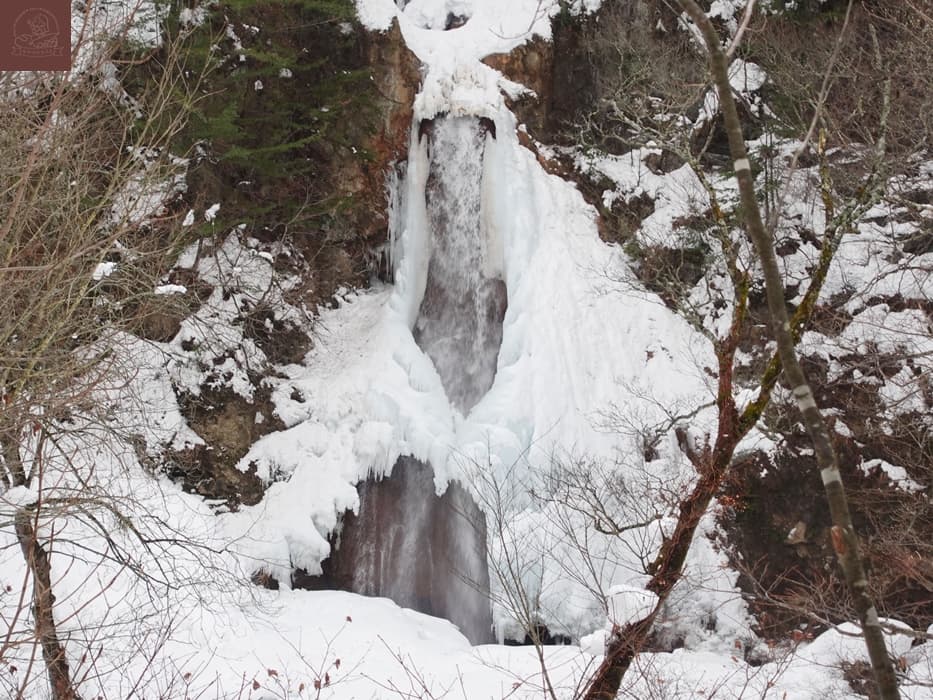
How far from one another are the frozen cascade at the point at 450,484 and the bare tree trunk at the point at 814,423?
25.6 ft

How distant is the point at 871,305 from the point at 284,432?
26.4 ft

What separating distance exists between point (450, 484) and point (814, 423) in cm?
857

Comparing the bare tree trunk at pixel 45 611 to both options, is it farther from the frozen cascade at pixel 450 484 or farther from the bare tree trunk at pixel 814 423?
the frozen cascade at pixel 450 484

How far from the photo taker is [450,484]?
10.2 metres

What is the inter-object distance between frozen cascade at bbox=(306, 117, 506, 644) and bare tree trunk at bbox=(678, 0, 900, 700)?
25.6 feet

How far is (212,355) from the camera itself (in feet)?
36.5

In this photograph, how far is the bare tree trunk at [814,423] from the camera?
1754mm

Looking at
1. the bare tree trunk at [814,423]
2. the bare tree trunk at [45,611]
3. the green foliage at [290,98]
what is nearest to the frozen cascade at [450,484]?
the green foliage at [290,98]

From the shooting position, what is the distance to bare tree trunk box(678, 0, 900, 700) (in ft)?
5.75

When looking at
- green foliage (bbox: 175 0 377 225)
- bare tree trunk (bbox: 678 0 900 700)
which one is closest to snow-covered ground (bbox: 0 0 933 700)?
green foliage (bbox: 175 0 377 225)

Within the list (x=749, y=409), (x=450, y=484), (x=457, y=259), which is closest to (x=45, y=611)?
(x=749, y=409)

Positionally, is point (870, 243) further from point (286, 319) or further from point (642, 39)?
point (286, 319)

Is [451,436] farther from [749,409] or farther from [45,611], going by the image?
[45,611]

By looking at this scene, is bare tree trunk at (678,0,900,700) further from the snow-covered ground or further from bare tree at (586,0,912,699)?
the snow-covered ground
